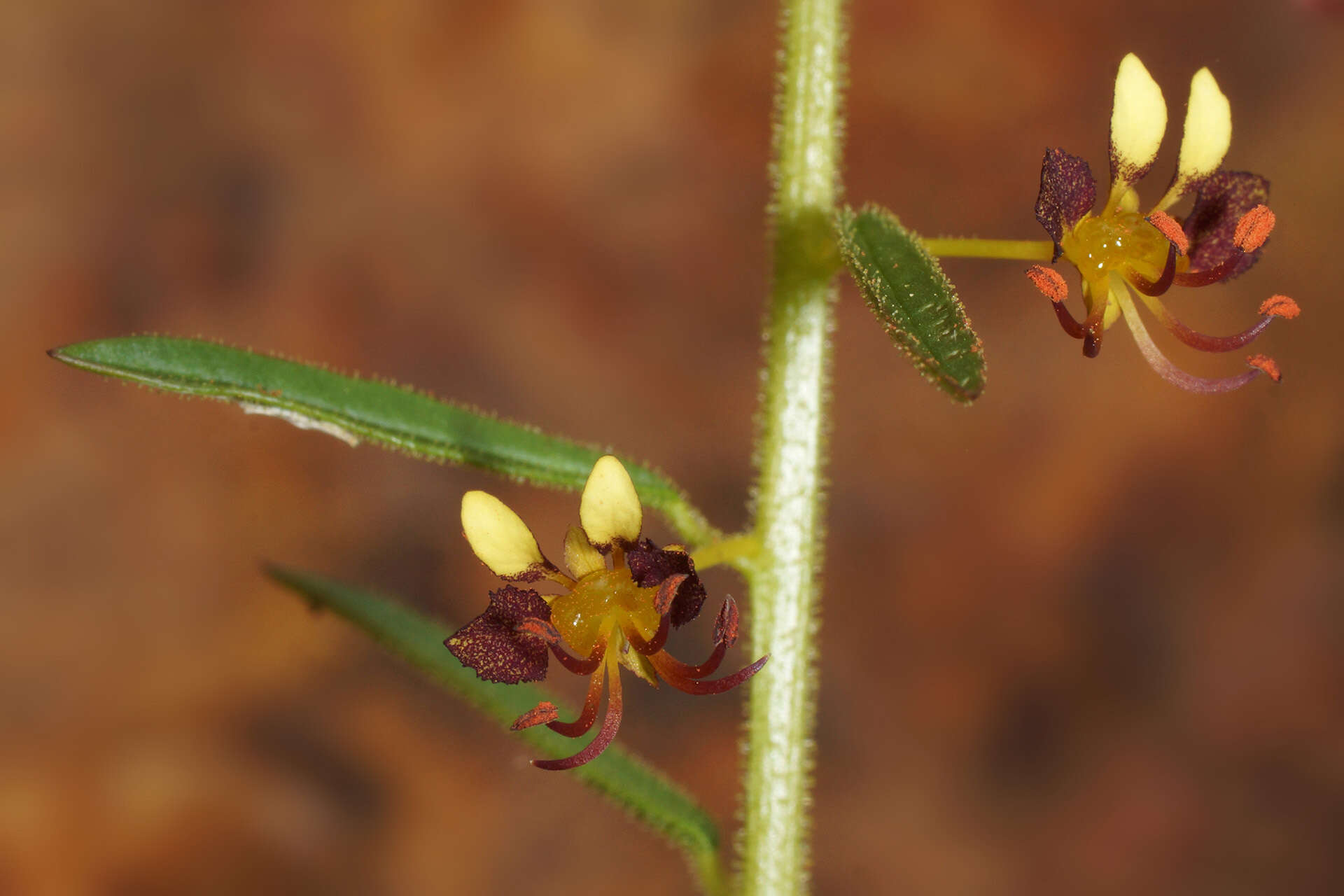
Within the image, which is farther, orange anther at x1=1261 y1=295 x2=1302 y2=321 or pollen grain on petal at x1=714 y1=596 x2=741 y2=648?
orange anther at x1=1261 y1=295 x2=1302 y2=321

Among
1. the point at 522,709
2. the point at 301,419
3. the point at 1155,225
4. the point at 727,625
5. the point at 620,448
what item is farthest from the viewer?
the point at 620,448

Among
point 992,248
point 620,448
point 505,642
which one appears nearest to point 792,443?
point 992,248

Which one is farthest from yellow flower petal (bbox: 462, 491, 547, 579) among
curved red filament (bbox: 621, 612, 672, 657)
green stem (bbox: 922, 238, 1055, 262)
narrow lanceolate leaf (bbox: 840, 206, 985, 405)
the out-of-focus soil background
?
the out-of-focus soil background

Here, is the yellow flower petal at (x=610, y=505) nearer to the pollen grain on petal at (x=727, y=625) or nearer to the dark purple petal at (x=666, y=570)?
the dark purple petal at (x=666, y=570)

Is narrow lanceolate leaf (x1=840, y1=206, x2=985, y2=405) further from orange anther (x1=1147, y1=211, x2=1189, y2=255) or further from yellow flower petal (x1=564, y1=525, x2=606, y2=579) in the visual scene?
yellow flower petal (x1=564, y1=525, x2=606, y2=579)

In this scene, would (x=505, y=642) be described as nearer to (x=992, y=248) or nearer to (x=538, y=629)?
(x=538, y=629)

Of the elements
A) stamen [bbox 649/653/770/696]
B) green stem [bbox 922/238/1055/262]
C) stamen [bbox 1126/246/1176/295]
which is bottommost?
stamen [bbox 649/653/770/696]
